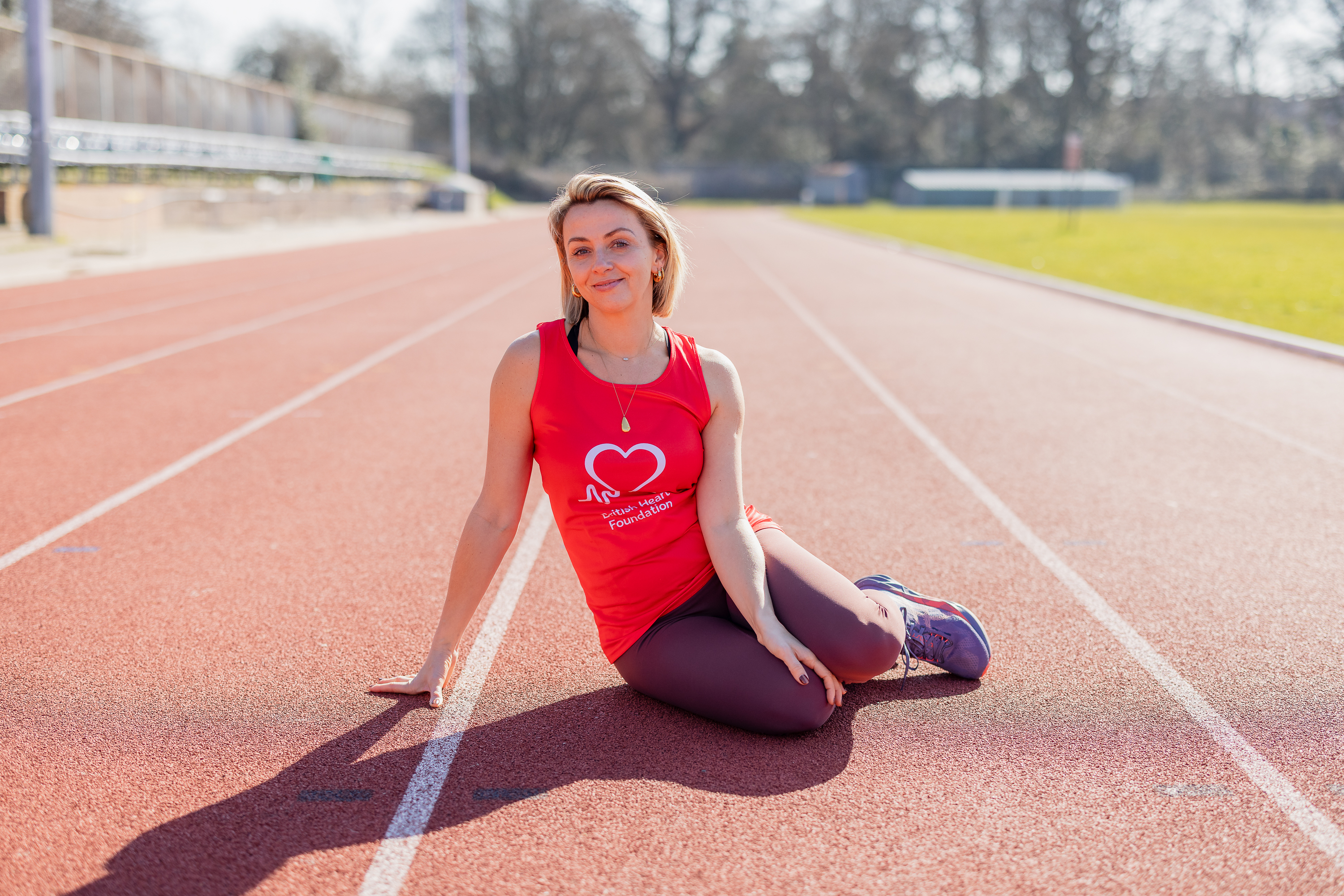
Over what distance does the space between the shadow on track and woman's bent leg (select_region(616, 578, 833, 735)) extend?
77 millimetres

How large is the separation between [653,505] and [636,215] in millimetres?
875

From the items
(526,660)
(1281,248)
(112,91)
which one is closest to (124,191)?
(112,91)

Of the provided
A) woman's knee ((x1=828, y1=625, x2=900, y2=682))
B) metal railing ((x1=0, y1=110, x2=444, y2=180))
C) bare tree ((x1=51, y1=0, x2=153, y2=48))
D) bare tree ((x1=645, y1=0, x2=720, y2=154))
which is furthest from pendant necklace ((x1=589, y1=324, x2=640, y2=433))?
bare tree ((x1=645, y1=0, x2=720, y2=154))

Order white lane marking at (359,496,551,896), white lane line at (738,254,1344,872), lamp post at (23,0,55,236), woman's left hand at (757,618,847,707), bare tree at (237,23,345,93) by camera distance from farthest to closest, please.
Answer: bare tree at (237,23,345,93) → lamp post at (23,0,55,236) → woman's left hand at (757,618,847,707) → white lane line at (738,254,1344,872) → white lane marking at (359,496,551,896)

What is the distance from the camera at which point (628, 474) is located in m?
3.54

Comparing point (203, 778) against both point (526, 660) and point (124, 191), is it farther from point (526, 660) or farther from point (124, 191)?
point (124, 191)

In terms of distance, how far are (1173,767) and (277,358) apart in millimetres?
9880

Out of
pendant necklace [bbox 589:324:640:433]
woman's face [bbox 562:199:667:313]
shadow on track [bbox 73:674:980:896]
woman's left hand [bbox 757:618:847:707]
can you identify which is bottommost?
shadow on track [bbox 73:674:980:896]

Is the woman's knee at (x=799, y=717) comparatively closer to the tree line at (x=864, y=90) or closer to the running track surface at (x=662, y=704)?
the running track surface at (x=662, y=704)

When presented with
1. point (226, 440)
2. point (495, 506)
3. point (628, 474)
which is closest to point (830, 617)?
point (628, 474)

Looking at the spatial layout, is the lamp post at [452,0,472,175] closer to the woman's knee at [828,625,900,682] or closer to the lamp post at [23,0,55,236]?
the lamp post at [23,0,55,236]

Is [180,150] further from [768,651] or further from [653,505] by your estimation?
[768,651]

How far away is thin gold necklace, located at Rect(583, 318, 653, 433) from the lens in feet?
11.6

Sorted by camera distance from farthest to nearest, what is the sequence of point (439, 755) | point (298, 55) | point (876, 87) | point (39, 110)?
point (876, 87) < point (298, 55) < point (39, 110) < point (439, 755)
